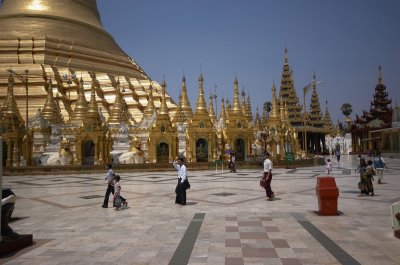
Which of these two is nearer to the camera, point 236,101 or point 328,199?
point 328,199

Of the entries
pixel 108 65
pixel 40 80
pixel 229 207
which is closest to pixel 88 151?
pixel 40 80

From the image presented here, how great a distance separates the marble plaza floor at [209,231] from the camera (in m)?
5.47

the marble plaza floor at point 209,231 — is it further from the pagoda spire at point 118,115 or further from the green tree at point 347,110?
the green tree at point 347,110

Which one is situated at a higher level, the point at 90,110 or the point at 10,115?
the point at 90,110

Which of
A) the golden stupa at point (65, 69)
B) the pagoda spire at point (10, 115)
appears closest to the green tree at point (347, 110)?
the golden stupa at point (65, 69)

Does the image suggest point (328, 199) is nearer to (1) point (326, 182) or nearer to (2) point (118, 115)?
(1) point (326, 182)

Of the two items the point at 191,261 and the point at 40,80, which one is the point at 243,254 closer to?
the point at 191,261

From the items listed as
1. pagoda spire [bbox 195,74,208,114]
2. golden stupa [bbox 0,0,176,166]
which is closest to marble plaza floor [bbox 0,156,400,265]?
pagoda spire [bbox 195,74,208,114]

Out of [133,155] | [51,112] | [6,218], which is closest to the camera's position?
[6,218]

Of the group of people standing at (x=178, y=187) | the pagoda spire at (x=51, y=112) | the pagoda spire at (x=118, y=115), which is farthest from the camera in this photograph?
the pagoda spire at (x=118, y=115)

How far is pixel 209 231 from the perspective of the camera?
7.09m

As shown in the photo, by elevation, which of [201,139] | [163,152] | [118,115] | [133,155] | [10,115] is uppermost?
[118,115]

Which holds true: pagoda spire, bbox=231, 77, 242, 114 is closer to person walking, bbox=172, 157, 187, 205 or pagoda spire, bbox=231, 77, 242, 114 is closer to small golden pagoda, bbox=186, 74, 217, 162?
small golden pagoda, bbox=186, 74, 217, 162

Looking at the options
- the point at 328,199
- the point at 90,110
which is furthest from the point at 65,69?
the point at 328,199
